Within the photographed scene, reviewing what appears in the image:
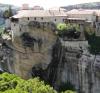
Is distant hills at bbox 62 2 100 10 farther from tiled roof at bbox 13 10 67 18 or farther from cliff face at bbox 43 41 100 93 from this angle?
cliff face at bbox 43 41 100 93

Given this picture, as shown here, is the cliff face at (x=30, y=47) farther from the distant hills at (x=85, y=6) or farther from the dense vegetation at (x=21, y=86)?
the distant hills at (x=85, y=6)

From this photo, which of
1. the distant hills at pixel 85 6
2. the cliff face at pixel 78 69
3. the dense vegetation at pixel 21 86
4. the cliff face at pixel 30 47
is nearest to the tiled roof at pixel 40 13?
the cliff face at pixel 30 47

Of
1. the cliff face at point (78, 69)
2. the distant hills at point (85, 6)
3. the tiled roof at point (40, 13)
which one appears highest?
the tiled roof at point (40, 13)

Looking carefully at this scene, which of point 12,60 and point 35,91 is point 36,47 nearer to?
point 12,60

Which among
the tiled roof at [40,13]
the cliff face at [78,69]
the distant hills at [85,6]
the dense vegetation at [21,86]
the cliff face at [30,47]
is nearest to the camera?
the dense vegetation at [21,86]

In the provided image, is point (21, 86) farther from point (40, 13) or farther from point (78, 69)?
point (40, 13)

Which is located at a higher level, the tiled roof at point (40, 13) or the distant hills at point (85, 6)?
the tiled roof at point (40, 13)

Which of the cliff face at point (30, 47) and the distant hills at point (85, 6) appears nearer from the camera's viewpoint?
the cliff face at point (30, 47)

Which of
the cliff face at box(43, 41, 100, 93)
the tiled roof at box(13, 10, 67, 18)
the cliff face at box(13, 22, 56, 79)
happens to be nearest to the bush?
the cliff face at box(13, 22, 56, 79)

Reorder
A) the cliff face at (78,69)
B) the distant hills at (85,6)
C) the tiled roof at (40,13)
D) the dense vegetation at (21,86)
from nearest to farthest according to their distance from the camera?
the dense vegetation at (21,86)
the cliff face at (78,69)
the tiled roof at (40,13)
the distant hills at (85,6)
